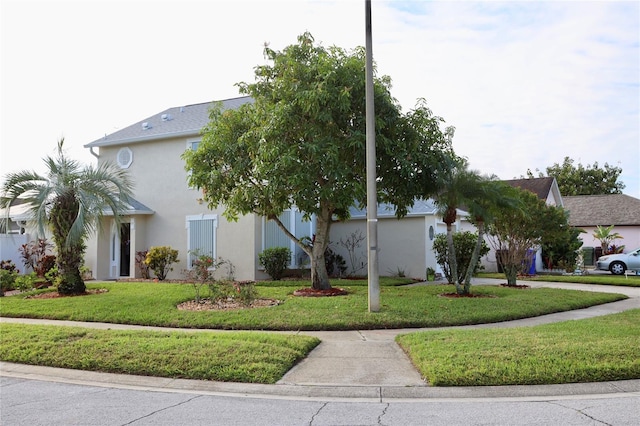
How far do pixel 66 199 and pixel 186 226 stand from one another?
5.82 meters

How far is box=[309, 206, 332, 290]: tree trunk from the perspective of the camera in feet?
50.7

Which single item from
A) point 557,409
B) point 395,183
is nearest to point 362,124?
point 395,183

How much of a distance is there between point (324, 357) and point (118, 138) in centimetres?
1731

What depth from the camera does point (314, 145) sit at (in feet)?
42.9

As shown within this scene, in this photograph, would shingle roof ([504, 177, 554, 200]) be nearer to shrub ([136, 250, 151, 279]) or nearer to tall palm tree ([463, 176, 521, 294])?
tall palm tree ([463, 176, 521, 294])

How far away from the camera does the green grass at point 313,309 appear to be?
10.8 m

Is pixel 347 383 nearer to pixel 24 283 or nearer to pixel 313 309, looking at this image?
pixel 313 309

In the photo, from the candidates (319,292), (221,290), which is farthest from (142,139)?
(319,292)

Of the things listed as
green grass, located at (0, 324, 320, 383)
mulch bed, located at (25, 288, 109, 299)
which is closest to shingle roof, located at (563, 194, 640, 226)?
mulch bed, located at (25, 288, 109, 299)

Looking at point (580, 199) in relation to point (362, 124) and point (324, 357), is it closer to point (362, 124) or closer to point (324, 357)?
point (362, 124)

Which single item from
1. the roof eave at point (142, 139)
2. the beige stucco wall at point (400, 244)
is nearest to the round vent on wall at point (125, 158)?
the roof eave at point (142, 139)

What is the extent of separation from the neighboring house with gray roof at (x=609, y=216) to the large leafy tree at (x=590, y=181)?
14952 millimetres

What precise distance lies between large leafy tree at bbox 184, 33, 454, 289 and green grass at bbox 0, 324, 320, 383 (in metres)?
4.99

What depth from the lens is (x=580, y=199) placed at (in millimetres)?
38969
